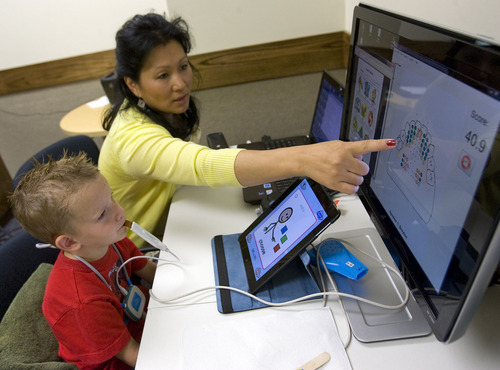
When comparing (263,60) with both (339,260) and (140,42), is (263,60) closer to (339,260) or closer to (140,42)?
(140,42)

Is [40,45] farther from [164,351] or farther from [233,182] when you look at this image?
[164,351]

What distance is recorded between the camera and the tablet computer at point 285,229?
69 cm

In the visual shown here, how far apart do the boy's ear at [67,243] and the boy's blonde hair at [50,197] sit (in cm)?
1

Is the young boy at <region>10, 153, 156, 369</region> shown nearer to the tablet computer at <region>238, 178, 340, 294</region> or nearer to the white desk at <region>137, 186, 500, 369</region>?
the white desk at <region>137, 186, 500, 369</region>

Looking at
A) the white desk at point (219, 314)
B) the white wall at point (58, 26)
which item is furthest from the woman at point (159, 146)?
the white wall at point (58, 26)

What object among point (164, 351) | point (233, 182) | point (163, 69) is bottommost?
point (164, 351)

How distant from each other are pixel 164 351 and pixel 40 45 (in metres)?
2.53

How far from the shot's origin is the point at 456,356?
591 mm

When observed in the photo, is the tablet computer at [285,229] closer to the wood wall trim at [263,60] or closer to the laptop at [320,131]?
the laptop at [320,131]

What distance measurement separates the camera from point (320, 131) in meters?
1.26

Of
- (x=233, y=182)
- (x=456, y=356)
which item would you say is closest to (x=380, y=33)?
(x=233, y=182)

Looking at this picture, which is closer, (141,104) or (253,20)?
(141,104)

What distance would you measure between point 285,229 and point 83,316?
475 mm

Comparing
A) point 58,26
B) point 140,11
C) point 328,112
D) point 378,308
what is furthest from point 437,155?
point 58,26
